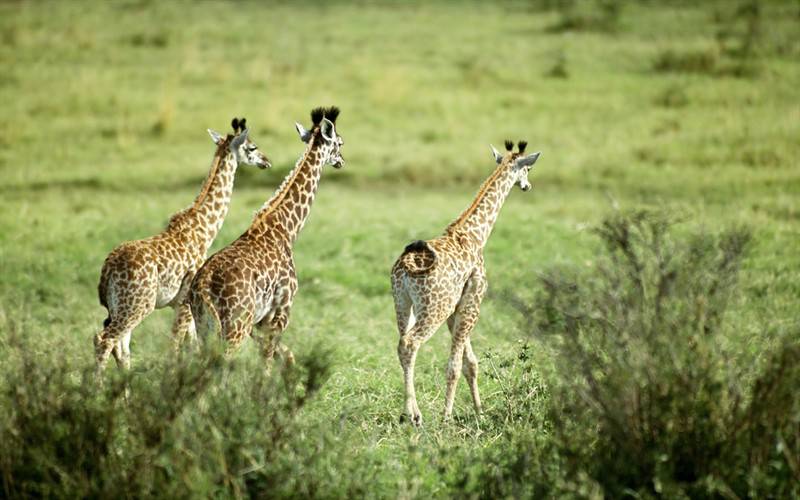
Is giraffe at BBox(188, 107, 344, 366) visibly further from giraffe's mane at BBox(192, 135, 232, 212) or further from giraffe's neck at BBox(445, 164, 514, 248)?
giraffe's neck at BBox(445, 164, 514, 248)

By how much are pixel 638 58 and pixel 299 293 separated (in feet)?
40.7

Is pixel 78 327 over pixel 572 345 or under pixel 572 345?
under

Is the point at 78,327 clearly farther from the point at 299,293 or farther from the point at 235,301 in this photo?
the point at 235,301

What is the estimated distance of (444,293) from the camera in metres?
7.30

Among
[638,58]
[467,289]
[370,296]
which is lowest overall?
[370,296]

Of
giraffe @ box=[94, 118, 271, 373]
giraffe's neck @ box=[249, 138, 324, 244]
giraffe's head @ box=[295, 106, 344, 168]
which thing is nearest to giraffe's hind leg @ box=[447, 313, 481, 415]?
giraffe's neck @ box=[249, 138, 324, 244]

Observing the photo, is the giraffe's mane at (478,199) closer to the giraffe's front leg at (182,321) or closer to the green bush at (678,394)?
the giraffe's front leg at (182,321)

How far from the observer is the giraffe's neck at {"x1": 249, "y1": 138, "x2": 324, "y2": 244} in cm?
782

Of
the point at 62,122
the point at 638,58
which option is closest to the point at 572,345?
the point at 62,122

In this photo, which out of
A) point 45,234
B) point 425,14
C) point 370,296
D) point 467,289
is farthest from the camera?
point 425,14

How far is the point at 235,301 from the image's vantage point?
696cm

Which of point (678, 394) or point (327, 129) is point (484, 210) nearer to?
point (327, 129)

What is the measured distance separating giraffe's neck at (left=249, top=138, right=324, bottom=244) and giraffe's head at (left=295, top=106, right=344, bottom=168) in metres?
0.02

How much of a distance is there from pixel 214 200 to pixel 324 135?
3.23 ft
